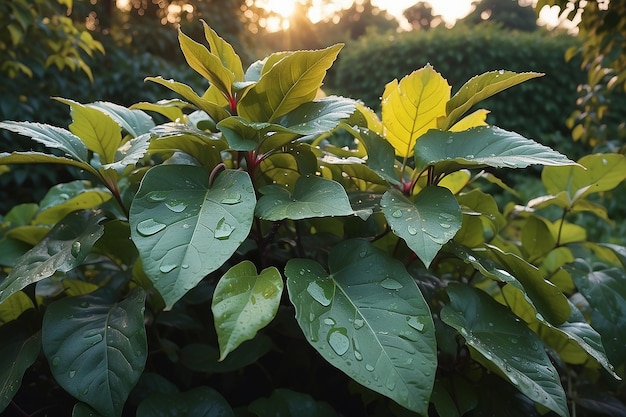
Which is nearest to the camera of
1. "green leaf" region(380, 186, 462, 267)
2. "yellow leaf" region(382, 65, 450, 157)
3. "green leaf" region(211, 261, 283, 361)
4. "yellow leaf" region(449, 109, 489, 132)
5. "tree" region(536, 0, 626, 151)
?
"green leaf" region(211, 261, 283, 361)

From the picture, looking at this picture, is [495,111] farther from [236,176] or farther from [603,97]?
[236,176]

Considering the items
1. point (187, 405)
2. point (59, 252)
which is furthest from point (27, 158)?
point (187, 405)

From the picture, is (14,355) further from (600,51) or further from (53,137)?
(600,51)

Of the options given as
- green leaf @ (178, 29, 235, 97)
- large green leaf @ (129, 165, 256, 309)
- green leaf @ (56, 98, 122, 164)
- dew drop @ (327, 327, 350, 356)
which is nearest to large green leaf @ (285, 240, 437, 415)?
dew drop @ (327, 327, 350, 356)

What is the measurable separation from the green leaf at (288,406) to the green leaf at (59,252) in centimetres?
43

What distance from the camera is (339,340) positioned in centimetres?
71

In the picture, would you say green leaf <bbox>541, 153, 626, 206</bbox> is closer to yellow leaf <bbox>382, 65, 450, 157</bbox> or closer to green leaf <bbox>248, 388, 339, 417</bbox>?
yellow leaf <bbox>382, 65, 450, 157</bbox>

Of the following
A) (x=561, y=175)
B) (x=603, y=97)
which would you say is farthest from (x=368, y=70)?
(x=561, y=175)

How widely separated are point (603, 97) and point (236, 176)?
104 inches

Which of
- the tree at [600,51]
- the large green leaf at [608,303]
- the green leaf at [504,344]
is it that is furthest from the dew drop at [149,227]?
the tree at [600,51]

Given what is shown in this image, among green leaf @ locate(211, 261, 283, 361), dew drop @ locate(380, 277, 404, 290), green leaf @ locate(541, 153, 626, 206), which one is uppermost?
green leaf @ locate(211, 261, 283, 361)

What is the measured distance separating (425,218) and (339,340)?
0.27 m

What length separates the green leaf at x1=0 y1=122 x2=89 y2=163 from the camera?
87 cm

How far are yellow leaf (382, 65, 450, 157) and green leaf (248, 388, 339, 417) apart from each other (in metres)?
0.57
